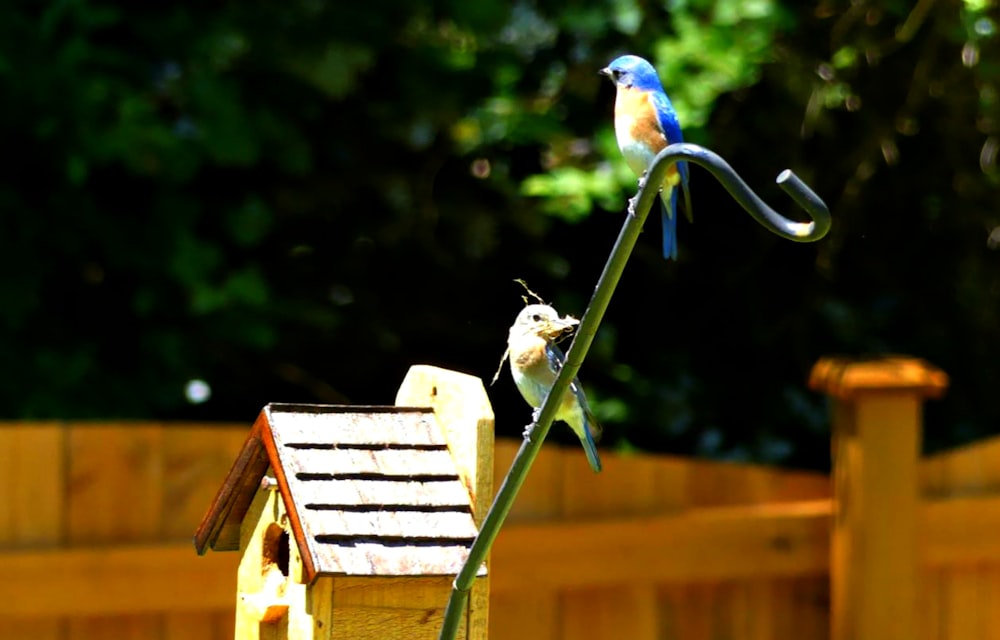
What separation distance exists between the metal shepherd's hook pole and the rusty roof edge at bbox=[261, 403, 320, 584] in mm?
171

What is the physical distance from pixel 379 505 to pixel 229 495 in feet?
0.95

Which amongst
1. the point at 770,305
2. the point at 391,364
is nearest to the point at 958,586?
the point at 770,305

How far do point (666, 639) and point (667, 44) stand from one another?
1.57m

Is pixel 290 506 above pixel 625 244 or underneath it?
underneath

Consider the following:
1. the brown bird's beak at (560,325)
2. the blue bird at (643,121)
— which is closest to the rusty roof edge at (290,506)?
the brown bird's beak at (560,325)

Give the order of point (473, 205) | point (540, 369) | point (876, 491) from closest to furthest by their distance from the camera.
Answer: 1. point (540, 369)
2. point (876, 491)
3. point (473, 205)

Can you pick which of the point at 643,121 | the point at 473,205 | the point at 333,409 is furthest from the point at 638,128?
the point at 473,205

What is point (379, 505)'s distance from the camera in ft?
5.41

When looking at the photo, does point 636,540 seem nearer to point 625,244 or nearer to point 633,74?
point 633,74

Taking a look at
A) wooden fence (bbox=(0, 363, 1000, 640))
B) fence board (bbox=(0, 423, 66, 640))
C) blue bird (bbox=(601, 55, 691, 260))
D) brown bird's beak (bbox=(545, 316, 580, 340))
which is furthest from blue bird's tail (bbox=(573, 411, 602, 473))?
fence board (bbox=(0, 423, 66, 640))

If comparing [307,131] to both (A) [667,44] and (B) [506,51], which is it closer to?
(B) [506,51]

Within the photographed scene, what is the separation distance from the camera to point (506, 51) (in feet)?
14.2

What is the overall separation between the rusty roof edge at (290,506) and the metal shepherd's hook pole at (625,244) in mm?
171

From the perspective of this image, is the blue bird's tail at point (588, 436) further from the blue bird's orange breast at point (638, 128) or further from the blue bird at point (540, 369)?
the blue bird's orange breast at point (638, 128)
